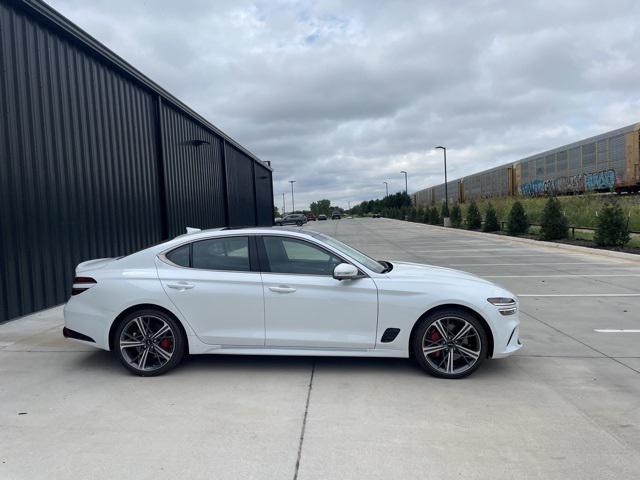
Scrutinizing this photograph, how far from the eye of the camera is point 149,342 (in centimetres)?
474

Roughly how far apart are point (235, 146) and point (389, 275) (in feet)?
73.0

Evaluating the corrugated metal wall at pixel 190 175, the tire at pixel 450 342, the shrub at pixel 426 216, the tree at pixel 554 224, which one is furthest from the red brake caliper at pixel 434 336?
the shrub at pixel 426 216

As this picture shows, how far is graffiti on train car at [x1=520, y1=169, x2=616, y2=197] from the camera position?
25759 millimetres

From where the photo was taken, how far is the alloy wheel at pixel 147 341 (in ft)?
15.5

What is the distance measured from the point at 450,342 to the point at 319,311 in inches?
51.3

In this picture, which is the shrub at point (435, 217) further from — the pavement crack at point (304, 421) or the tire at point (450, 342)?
the pavement crack at point (304, 421)

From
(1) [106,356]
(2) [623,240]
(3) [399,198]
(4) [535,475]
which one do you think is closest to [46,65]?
(1) [106,356]

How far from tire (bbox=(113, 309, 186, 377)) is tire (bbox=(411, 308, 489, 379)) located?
7.79ft

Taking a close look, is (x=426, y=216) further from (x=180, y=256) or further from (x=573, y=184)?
(x=180, y=256)

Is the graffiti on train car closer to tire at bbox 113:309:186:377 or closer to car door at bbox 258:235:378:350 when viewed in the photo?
car door at bbox 258:235:378:350

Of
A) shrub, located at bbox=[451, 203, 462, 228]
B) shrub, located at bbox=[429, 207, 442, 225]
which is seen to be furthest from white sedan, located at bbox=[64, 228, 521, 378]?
shrub, located at bbox=[429, 207, 442, 225]

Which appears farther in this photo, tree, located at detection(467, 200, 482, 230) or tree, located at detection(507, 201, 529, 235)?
tree, located at detection(467, 200, 482, 230)

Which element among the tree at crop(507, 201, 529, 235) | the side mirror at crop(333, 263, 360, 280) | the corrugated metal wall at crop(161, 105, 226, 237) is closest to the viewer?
the side mirror at crop(333, 263, 360, 280)

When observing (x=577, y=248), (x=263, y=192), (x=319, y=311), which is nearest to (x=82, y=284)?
(x=319, y=311)
